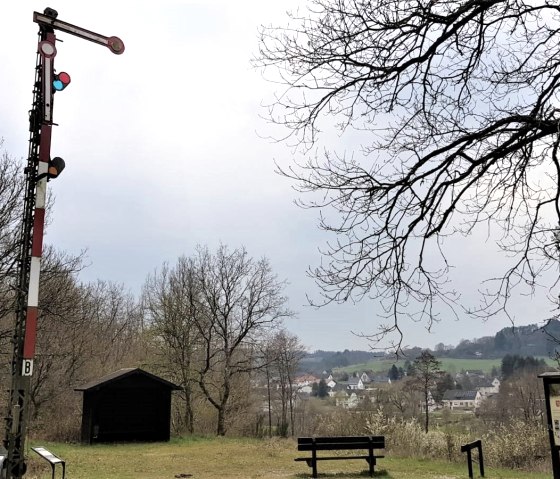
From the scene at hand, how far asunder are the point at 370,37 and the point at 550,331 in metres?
3.48

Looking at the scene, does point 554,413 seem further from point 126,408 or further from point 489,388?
point 489,388

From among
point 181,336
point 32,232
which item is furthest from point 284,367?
point 32,232

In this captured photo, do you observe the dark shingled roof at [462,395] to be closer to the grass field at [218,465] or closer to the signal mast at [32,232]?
the grass field at [218,465]

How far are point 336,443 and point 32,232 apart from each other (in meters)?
8.22

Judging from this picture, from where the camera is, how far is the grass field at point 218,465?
1201cm

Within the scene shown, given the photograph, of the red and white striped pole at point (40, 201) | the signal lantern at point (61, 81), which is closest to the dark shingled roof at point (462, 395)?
the red and white striped pole at point (40, 201)

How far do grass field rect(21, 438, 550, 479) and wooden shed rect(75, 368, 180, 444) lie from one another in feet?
3.84

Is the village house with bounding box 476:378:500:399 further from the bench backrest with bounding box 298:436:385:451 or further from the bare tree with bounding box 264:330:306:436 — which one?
the bench backrest with bounding box 298:436:385:451

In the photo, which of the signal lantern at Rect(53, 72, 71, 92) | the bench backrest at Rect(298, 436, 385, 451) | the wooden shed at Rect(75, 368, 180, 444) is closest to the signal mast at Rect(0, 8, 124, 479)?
the signal lantern at Rect(53, 72, 71, 92)

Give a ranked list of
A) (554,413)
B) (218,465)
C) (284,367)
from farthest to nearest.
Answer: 1. (284,367)
2. (218,465)
3. (554,413)

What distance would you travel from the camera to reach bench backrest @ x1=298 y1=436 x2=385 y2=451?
1148 cm

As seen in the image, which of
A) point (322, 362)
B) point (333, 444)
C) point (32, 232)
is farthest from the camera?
point (322, 362)

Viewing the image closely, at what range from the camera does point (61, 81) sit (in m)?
6.31

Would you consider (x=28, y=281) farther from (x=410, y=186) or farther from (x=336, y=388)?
(x=336, y=388)
